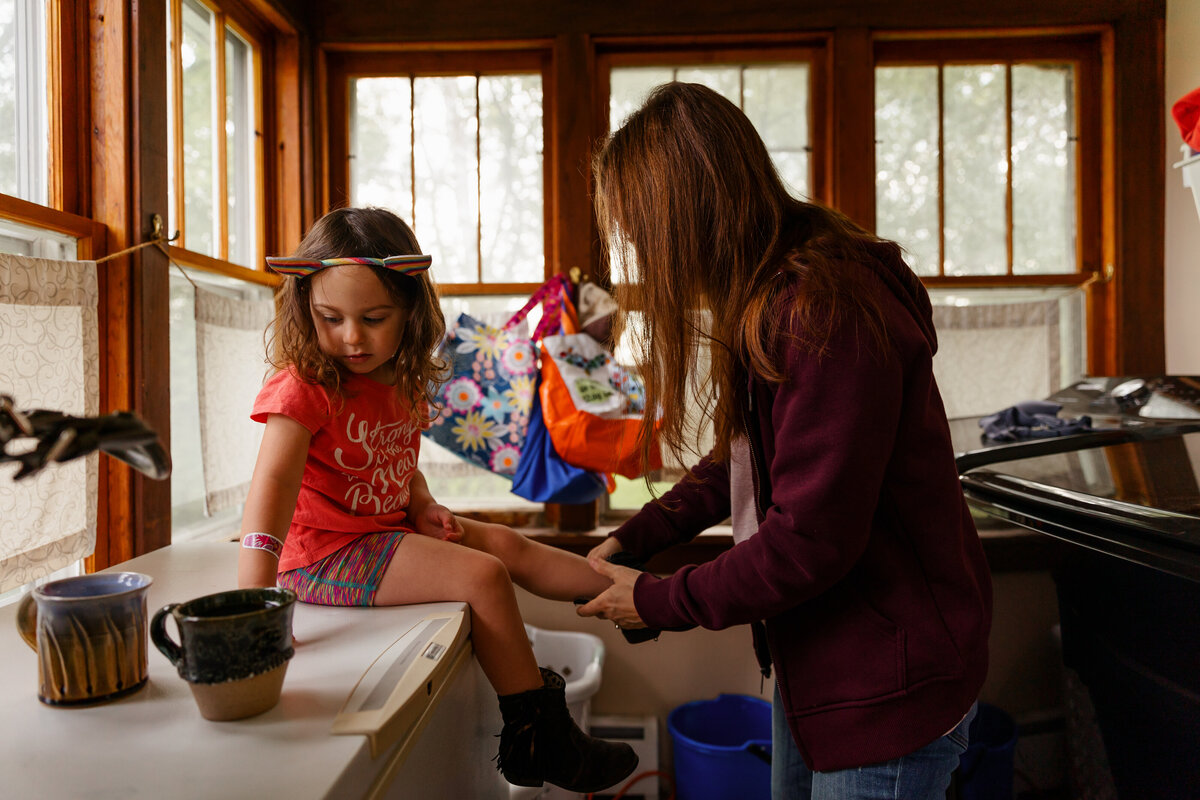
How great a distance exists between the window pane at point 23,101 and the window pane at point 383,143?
3.47 feet

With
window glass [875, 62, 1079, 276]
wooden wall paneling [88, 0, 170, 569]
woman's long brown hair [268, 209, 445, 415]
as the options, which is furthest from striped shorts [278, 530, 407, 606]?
window glass [875, 62, 1079, 276]

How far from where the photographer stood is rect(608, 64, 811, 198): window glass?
7.84 feet

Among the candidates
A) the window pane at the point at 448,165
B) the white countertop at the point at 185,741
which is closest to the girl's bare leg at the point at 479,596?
the white countertop at the point at 185,741

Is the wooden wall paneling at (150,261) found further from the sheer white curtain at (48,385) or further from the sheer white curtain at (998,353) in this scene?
the sheer white curtain at (998,353)

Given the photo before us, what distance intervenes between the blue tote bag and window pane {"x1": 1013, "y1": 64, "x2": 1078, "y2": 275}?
1.54 metres

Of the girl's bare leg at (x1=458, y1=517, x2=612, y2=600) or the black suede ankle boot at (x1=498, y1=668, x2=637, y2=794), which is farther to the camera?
the girl's bare leg at (x1=458, y1=517, x2=612, y2=600)

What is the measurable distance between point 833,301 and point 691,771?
5.23 feet

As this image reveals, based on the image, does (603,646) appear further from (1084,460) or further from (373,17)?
(373,17)

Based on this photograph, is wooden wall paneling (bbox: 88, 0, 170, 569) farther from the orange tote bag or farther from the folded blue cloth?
the folded blue cloth

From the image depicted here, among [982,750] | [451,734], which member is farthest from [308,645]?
[982,750]

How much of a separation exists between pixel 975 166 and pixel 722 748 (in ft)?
6.24

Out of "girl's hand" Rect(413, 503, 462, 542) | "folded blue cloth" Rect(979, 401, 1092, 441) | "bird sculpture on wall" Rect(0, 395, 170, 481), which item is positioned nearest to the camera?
"bird sculpture on wall" Rect(0, 395, 170, 481)

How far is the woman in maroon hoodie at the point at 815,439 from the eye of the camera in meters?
0.80

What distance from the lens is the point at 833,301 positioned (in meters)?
0.80
